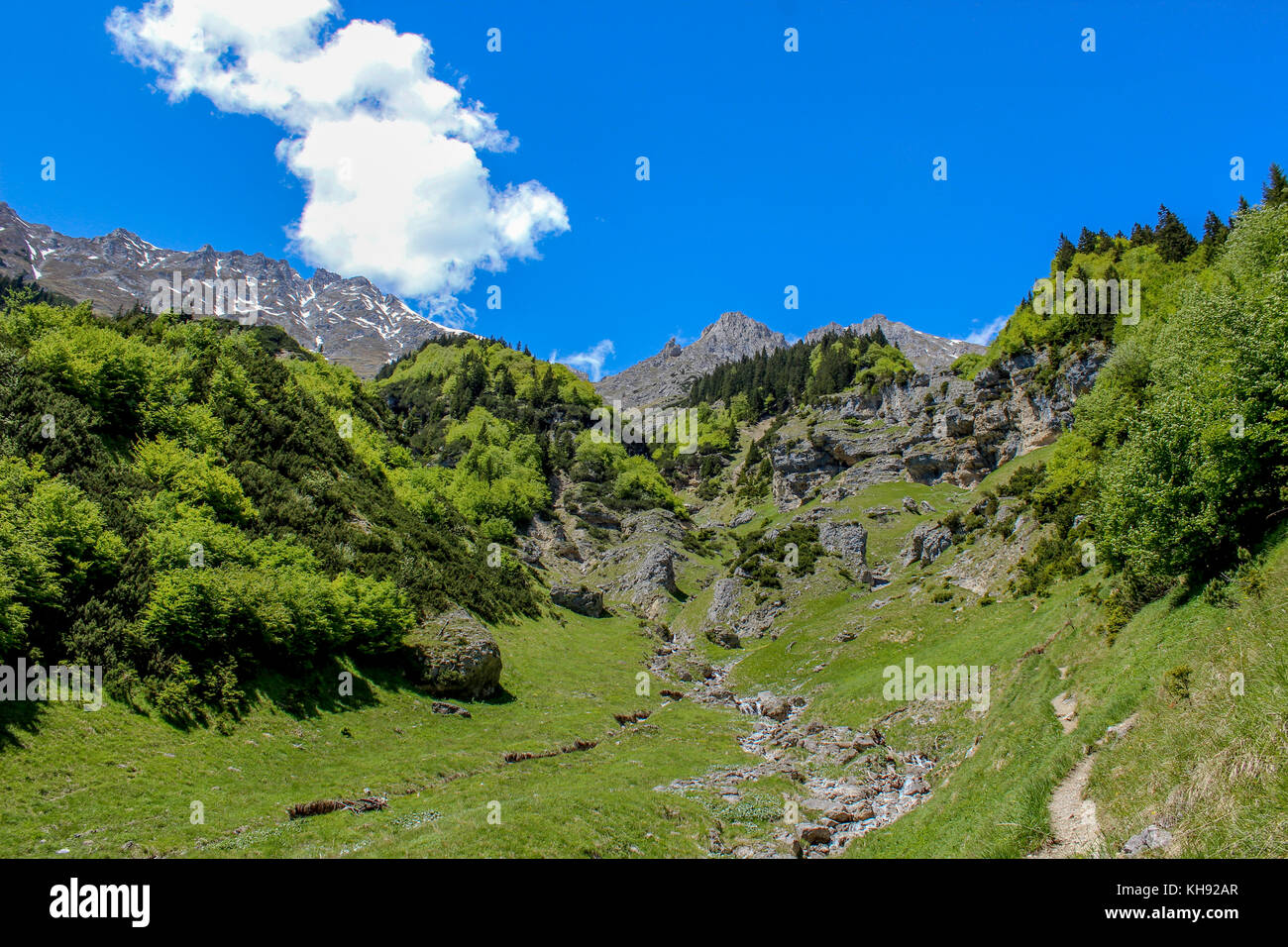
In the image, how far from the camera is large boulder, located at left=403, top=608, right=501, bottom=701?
38.9m

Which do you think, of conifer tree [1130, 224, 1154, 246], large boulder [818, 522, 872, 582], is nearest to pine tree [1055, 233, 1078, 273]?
conifer tree [1130, 224, 1154, 246]

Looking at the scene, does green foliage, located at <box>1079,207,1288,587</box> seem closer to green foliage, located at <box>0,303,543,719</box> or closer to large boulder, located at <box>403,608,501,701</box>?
large boulder, located at <box>403,608,501,701</box>

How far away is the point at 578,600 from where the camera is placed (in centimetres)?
7200

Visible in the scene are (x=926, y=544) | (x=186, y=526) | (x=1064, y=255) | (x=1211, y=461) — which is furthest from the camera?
(x=1064, y=255)

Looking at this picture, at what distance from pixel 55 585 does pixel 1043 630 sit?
148 feet

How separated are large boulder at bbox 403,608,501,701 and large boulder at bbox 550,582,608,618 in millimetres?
28909

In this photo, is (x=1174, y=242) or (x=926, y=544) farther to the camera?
(x=1174, y=242)

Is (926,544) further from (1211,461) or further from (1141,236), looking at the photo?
(1141,236)

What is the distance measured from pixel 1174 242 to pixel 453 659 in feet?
399

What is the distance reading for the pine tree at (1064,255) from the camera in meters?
117

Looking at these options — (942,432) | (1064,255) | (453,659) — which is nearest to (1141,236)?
(1064,255)
